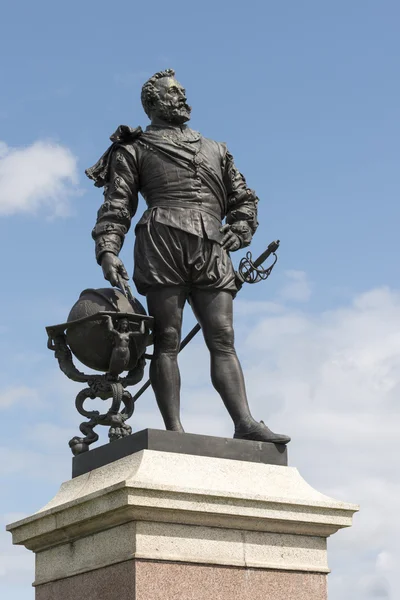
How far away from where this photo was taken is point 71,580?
954 centimetres

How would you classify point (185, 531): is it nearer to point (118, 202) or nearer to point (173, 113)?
point (118, 202)

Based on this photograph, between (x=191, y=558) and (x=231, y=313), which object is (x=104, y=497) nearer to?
(x=191, y=558)

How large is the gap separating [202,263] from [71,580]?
2752 millimetres

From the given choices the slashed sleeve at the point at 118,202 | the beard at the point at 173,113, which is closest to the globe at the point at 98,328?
the slashed sleeve at the point at 118,202

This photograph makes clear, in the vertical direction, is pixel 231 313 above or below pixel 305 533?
above

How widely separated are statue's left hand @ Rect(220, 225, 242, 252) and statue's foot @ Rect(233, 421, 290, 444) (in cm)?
152

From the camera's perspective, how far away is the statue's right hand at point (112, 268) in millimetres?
10000

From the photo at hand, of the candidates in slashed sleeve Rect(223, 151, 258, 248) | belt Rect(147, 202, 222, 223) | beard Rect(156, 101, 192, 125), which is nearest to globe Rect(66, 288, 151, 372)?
belt Rect(147, 202, 222, 223)

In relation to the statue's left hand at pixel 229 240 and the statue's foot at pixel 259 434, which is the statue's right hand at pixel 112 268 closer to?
the statue's left hand at pixel 229 240

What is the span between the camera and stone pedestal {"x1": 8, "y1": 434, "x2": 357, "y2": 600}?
8875 mm

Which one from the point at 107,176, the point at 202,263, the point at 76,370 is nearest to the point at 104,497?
the point at 76,370

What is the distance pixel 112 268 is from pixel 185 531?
89.1 inches

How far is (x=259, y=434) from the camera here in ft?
32.6

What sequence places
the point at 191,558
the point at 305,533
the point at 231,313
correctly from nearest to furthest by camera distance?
Answer: 1. the point at 191,558
2. the point at 305,533
3. the point at 231,313
